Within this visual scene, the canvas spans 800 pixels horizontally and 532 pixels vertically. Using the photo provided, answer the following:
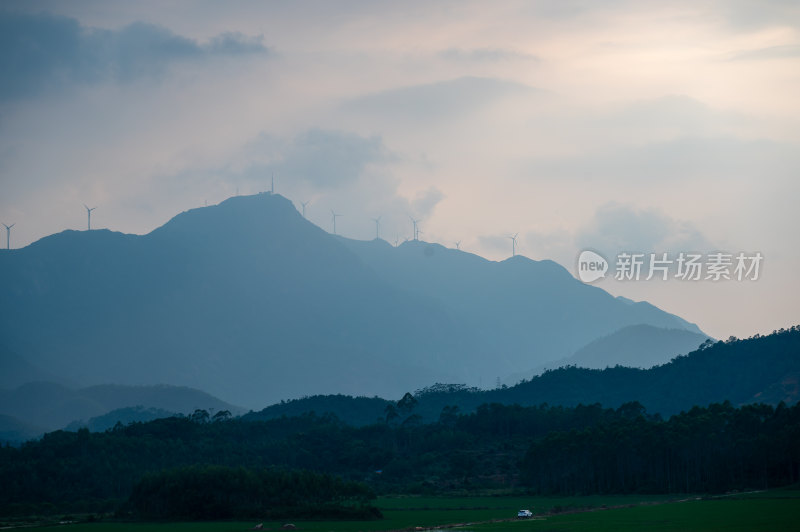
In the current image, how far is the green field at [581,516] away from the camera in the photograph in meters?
61.2

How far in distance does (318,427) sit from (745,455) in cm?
8272

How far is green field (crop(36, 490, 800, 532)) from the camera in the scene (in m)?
61.2

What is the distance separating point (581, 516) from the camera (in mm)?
75375

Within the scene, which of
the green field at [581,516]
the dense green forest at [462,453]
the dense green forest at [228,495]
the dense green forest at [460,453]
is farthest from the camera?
the dense green forest at [462,453]

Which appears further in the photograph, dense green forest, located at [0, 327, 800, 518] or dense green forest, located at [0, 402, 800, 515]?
dense green forest, located at [0, 402, 800, 515]

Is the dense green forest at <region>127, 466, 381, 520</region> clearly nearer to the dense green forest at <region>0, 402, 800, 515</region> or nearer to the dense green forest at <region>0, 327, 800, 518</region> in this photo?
the dense green forest at <region>0, 327, 800, 518</region>

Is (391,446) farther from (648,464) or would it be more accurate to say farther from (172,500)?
(172,500)

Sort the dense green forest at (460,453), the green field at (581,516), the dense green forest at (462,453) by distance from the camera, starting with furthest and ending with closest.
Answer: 1. the dense green forest at (462,453)
2. the dense green forest at (460,453)
3. the green field at (581,516)

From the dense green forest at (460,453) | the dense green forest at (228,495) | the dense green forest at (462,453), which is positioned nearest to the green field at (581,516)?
the dense green forest at (228,495)

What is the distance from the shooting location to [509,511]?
8688 centimetres


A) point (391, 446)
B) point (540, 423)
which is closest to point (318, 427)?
point (391, 446)

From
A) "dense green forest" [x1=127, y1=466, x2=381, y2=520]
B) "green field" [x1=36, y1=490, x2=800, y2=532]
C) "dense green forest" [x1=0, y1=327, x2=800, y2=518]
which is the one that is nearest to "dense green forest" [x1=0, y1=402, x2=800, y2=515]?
"dense green forest" [x1=0, y1=327, x2=800, y2=518]

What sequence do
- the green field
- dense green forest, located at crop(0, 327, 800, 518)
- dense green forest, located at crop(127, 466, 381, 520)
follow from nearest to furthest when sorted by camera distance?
the green field, dense green forest, located at crop(127, 466, 381, 520), dense green forest, located at crop(0, 327, 800, 518)

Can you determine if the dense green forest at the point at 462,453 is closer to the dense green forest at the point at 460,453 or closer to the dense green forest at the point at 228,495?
the dense green forest at the point at 460,453
